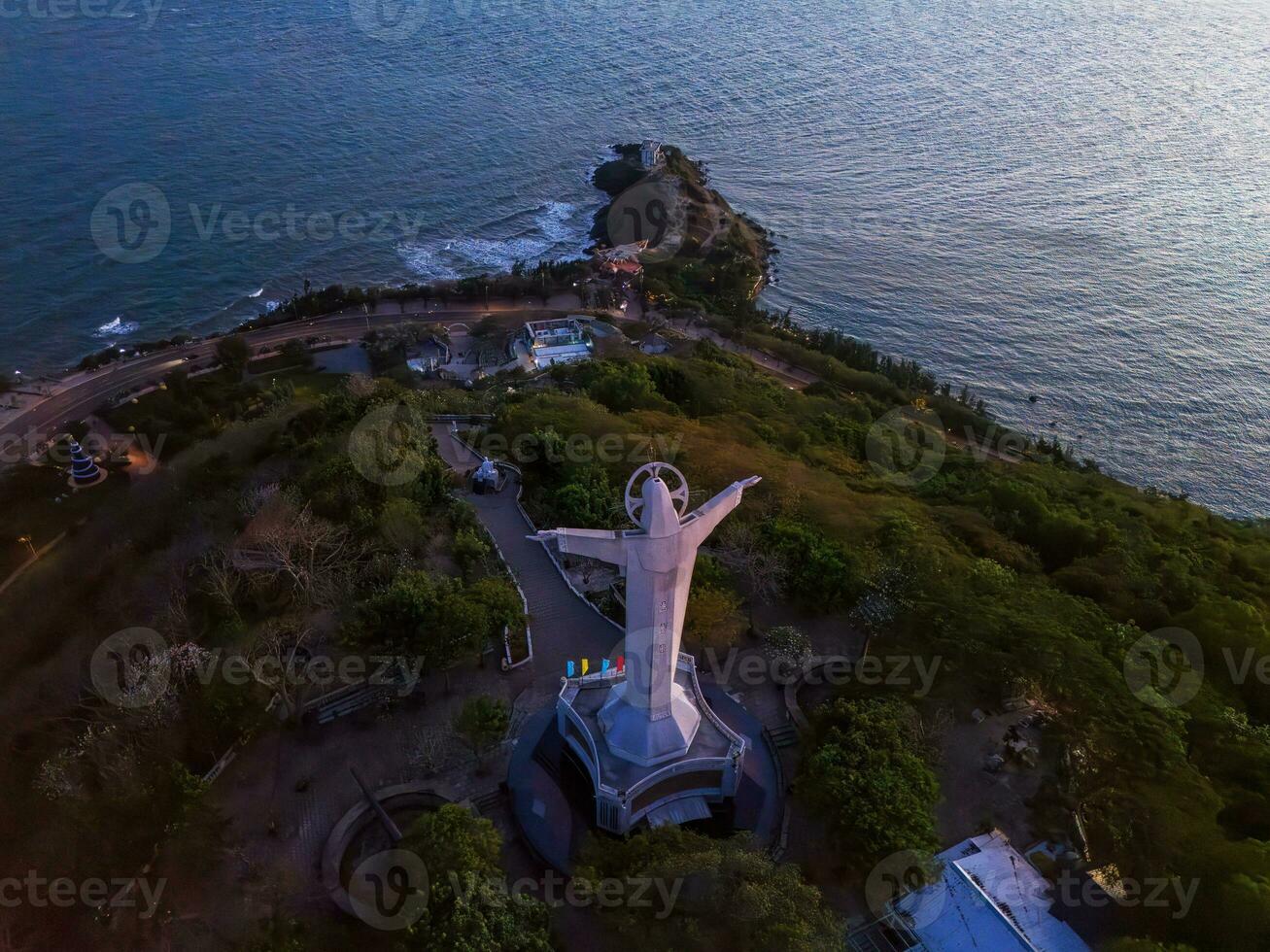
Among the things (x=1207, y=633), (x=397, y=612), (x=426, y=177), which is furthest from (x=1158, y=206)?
(x=397, y=612)

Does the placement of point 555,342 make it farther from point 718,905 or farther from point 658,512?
point 718,905

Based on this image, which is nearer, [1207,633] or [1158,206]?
[1207,633]

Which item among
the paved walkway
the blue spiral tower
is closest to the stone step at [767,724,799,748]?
the paved walkway

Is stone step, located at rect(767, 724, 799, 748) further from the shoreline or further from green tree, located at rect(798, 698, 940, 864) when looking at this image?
the shoreline

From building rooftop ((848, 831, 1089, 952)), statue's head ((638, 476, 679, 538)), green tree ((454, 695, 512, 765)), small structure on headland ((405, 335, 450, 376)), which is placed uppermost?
statue's head ((638, 476, 679, 538))

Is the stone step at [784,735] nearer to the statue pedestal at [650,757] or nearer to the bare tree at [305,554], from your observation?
the statue pedestal at [650,757]

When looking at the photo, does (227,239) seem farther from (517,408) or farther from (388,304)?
(517,408)

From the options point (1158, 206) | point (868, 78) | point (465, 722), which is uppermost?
point (868, 78)
